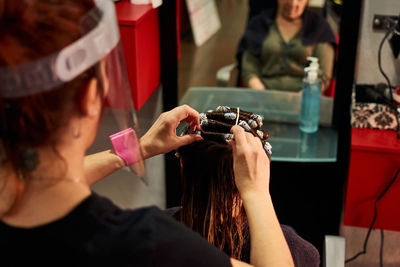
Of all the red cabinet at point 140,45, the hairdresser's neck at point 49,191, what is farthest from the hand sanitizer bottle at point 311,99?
the hairdresser's neck at point 49,191

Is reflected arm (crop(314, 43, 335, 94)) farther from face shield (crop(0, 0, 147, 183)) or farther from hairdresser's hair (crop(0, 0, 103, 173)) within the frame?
hairdresser's hair (crop(0, 0, 103, 173))

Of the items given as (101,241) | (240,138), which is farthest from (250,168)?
(101,241)

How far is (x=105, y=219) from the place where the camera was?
82 cm

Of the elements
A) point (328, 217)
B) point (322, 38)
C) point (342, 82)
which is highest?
point (322, 38)

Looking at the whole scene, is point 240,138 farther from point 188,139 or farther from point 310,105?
point 310,105

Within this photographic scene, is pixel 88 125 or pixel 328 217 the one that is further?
pixel 328 217

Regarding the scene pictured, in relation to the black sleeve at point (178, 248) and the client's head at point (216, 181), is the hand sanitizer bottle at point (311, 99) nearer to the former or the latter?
the client's head at point (216, 181)

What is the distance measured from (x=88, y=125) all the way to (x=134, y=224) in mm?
169

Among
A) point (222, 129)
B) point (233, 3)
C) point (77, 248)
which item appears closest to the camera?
point (77, 248)

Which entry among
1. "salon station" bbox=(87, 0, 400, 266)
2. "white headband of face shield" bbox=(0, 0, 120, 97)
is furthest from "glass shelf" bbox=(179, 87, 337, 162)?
"white headband of face shield" bbox=(0, 0, 120, 97)

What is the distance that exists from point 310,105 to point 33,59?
168cm

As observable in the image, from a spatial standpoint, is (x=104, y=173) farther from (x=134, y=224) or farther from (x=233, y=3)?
(x=233, y=3)

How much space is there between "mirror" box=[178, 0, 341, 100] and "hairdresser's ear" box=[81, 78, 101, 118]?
4.84 ft

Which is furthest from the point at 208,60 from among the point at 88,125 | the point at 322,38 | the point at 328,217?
the point at 88,125
